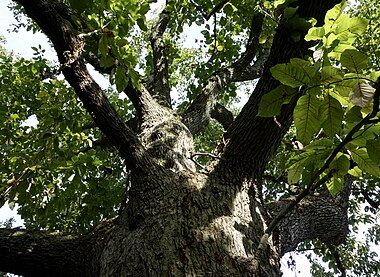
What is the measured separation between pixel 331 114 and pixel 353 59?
0.61ft

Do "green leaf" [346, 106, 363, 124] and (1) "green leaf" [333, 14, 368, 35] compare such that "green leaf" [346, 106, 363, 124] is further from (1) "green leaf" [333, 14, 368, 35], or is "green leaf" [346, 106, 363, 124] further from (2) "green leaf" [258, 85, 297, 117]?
(1) "green leaf" [333, 14, 368, 35]

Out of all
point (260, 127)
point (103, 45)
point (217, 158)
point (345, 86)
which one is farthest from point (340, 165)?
point (103, 45)

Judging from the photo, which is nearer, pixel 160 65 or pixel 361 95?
pixel 361 95

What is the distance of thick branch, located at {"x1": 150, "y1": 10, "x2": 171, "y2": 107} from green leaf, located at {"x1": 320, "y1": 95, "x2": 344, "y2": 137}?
3446 mm

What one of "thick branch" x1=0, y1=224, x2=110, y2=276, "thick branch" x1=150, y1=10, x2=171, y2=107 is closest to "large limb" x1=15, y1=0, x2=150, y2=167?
"thick branch" x1=0, y1=224, x2=110, y2=276

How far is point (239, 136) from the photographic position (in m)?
2.38

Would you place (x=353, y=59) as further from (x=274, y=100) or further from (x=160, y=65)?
(x=160, y=65)

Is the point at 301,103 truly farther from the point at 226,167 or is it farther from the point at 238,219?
the point at 226,167

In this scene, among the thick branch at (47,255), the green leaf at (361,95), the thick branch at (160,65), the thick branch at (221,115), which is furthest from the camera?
the thick branch at (221,115)

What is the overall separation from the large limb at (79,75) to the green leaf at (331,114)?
144cm

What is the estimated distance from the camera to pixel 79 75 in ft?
7.01

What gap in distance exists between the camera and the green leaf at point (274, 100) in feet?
3.56

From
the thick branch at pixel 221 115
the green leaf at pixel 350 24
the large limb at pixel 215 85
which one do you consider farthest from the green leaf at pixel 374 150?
the thick branch at pixel 221 115

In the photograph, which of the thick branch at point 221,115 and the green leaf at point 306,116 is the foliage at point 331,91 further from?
the thick branch at point 221,115
